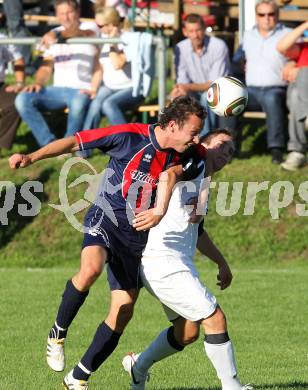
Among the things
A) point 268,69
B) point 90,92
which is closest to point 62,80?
point 90,92

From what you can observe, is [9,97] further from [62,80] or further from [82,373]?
[82,373]

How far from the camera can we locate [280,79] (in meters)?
13.6

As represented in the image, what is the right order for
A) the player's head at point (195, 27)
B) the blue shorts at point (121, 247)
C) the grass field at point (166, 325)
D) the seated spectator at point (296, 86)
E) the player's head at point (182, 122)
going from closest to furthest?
the player's head at point (182, 122), the blue shorts at point (121, 247), the grass field at point (166, 325), the seated spectator at point (296, 86), the player's head at point (195, 27)

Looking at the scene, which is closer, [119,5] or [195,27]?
[195,27]

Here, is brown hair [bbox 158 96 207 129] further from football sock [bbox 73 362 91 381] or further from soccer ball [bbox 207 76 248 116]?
football sock [bbox 73 362 91 381]

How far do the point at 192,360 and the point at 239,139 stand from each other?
22.1ft

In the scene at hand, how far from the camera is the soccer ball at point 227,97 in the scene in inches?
Result: 304

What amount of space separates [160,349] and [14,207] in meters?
7.36

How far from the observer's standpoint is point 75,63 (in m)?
14.2

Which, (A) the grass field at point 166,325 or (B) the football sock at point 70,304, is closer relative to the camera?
(B) the football sock at point 70,304

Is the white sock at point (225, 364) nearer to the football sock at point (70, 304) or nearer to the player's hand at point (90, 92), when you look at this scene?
the football sock at point (70, 304)

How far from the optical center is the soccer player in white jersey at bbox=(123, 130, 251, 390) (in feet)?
21.0

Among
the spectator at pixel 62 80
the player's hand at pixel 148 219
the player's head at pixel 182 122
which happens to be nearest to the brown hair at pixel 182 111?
the player's head at pixel 182 122

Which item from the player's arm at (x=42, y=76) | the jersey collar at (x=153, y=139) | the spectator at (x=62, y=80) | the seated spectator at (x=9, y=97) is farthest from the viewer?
the seated spectator at (x=9, y=97)
